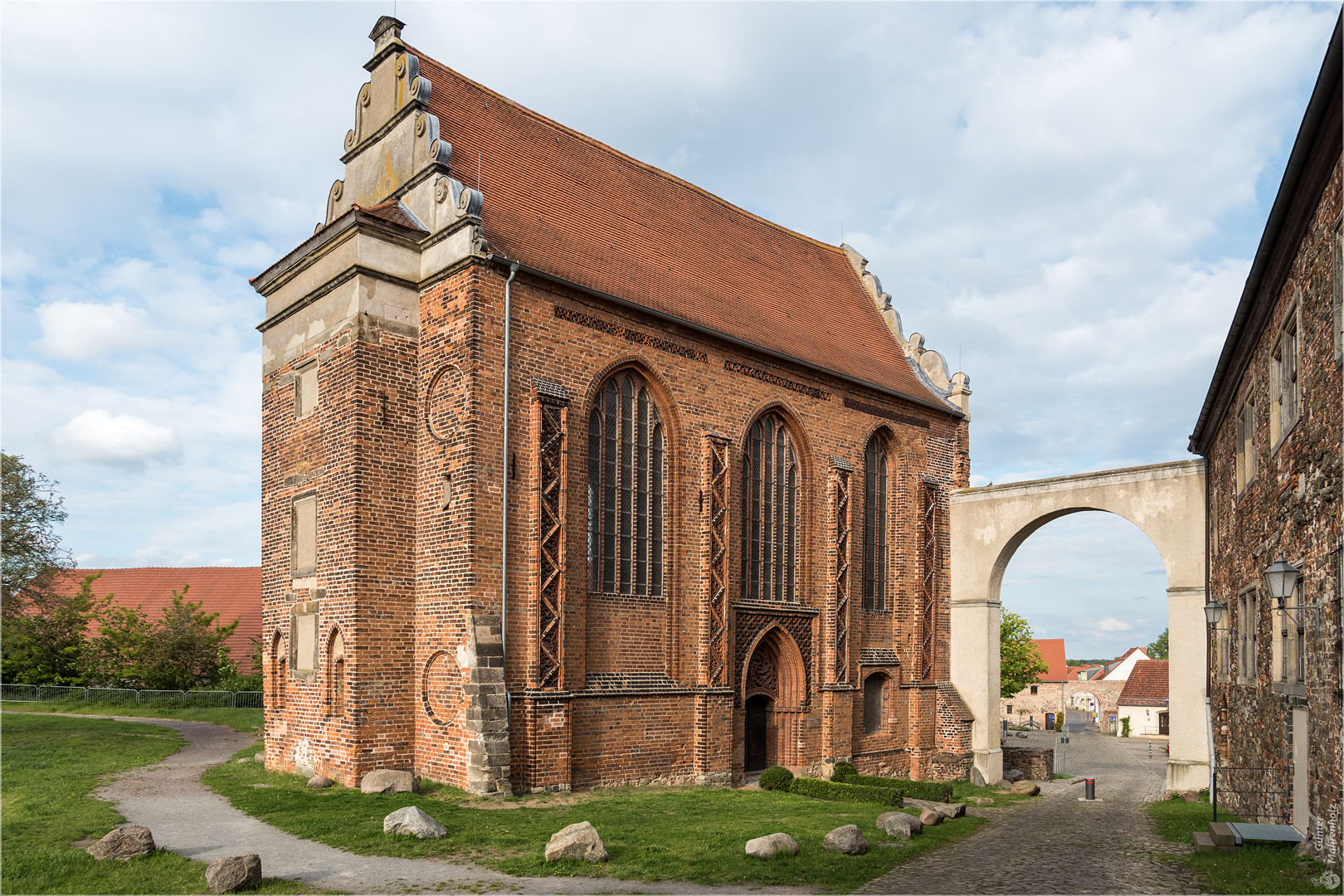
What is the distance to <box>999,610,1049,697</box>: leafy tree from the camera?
49531mm

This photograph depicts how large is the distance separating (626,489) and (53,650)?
25.5 meters

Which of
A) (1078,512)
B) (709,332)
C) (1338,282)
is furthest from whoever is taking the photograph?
(1078,512)

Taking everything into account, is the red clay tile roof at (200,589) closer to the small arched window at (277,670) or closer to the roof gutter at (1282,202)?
the small arched window at (277,670)

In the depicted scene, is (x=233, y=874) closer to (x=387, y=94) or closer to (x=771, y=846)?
(x=771, y=846)

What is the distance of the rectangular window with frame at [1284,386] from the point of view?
1101 centimetres

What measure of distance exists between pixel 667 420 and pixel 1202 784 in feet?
40.8

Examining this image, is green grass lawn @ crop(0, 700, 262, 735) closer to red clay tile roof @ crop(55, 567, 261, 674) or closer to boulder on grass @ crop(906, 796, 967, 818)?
red clay tile roof @ crop(55, 567, 261, 674)

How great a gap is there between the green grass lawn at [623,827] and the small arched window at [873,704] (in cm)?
624

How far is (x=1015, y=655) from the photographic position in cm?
4994

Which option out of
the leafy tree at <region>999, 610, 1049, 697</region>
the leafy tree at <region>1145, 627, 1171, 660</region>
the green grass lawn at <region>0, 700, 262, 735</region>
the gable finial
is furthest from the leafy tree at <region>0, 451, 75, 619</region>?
the leafy tree at <region>1145, 627, 1171, 660</region>

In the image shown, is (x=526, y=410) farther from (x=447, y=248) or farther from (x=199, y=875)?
(x=199, y=875)

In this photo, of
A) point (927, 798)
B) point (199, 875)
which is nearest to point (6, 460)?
point (199, 875)

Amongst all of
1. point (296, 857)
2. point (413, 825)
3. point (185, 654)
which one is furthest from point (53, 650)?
point (296, 857)

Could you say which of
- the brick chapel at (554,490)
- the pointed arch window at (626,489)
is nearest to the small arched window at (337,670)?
the brick chapel at (554,490)
